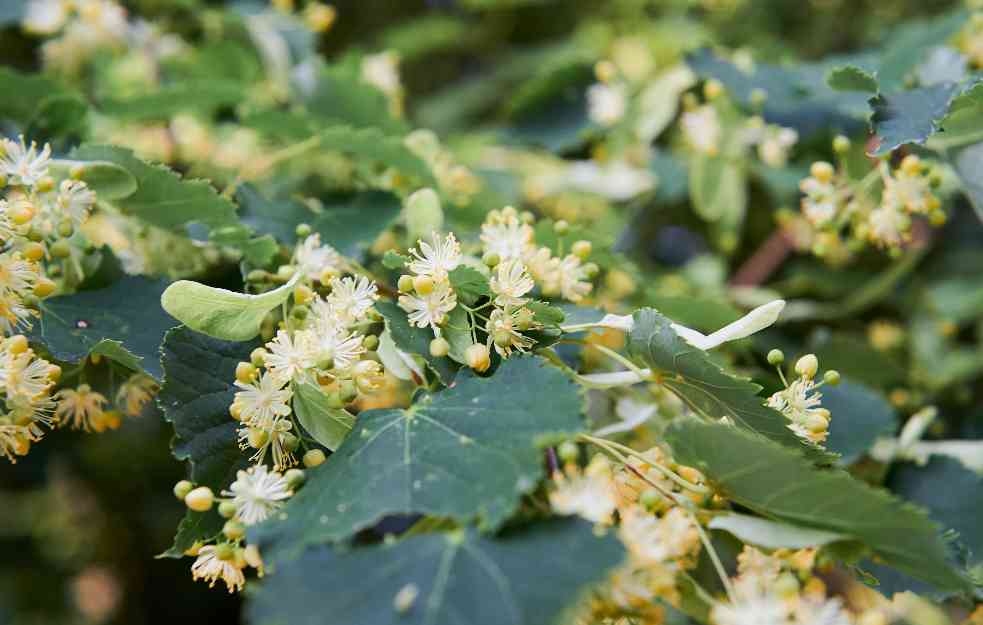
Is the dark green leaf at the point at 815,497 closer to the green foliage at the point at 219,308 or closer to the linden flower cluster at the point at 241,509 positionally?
the linden flower cluster at the point at 241,509

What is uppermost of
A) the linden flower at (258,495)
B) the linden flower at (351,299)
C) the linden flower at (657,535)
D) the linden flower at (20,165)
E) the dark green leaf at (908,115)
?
the dark green leaf at (908,115)

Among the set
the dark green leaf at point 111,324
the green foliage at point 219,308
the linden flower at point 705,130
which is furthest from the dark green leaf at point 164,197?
the linden flower at point 705,130

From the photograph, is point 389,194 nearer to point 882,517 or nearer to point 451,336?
point 451,336

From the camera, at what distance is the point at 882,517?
33.7 inches

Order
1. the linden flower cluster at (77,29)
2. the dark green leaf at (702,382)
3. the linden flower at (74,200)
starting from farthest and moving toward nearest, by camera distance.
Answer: the linden flower cluster at (77,29) → the linden flower at (74,200) → the dark green leaf at (702,382)

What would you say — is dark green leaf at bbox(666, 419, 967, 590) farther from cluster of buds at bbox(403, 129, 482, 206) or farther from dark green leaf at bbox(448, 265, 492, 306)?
cluster of buds at bbox(403, 129, 482, 206)

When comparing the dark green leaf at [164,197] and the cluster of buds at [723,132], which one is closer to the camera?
the dark green leaf at [164,197]

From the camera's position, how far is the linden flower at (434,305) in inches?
41.9

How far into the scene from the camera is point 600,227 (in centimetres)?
208

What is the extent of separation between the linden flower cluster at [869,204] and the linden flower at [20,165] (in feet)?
4.28

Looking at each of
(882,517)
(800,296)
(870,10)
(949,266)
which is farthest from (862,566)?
(870,10)

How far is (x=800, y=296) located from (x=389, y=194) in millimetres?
1380

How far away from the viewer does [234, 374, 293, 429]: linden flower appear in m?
1.01

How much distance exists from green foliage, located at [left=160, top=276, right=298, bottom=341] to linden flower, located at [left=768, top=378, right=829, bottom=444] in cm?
70
